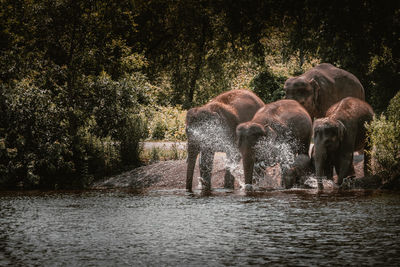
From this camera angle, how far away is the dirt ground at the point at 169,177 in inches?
691

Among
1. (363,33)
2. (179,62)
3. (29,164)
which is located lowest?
(29,164)

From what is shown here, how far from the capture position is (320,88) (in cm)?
1955

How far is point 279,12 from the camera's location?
747 inches

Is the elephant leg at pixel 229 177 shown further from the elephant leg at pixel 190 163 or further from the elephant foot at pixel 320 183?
the elephant foot at pixel 320 183

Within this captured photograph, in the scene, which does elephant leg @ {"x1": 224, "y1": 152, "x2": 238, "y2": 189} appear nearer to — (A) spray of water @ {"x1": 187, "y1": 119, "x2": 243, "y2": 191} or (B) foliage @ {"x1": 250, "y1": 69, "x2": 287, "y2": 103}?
(A) spray of water @ {"x1": 187, "y1": 119, "x2": 243, "y2": 191}

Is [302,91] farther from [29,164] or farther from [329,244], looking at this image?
[329,244]

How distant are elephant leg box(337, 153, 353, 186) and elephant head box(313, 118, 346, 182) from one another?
0.26 metres

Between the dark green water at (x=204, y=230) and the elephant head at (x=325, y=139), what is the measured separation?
1789mm

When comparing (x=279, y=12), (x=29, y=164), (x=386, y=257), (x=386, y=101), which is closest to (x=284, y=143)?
(x=279, y=12)

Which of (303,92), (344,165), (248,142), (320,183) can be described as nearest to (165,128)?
(303,92)

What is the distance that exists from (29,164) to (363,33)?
8863 millimetres

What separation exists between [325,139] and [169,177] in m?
4.46

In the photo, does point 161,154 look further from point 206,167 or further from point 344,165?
point 344,165

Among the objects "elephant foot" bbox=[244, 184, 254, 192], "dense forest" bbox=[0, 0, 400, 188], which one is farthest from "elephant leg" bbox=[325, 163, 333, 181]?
"elephant foot" bbox=[244, 184, 254, 192]
